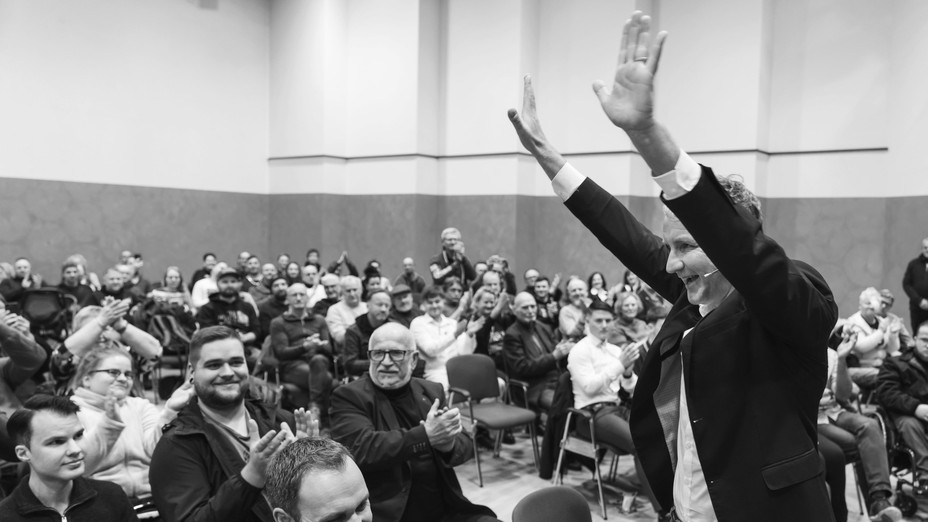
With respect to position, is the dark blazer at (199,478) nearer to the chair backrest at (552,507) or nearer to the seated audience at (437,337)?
the chair backrest at (552,507)

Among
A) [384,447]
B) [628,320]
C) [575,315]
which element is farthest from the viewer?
[575,315]

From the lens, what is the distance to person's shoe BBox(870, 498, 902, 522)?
394 centimetres

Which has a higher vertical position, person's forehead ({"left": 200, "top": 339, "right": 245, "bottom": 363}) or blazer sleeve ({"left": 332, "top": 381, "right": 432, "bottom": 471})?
person's forehead ({"left": 200, "top": 339, "right": 245, "bottom": 363})

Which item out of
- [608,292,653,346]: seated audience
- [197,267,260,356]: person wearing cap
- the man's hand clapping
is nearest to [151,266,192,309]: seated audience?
[197,267,260,356]: person wearing cap

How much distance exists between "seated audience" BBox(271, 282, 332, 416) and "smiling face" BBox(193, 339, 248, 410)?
3.33 meters

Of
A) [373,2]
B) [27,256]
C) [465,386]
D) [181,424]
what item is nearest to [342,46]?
[373,2]

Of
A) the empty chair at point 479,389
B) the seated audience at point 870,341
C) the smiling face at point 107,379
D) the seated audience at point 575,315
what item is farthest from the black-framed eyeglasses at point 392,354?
the seated audience at point 870,341

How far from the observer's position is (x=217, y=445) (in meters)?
2.45

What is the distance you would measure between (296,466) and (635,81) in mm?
1169

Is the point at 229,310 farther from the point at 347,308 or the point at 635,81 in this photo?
the point at 635,81

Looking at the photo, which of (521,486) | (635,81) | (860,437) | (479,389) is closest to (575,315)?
(479,389)

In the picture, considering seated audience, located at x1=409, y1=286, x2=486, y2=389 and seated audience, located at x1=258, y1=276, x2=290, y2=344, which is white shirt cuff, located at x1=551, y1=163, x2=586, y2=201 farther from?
seated audience, located at x1=258, y1=276, x2=290, y2=344

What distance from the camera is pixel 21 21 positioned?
9953 mm

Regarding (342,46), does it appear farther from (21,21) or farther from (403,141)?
(21,21)
